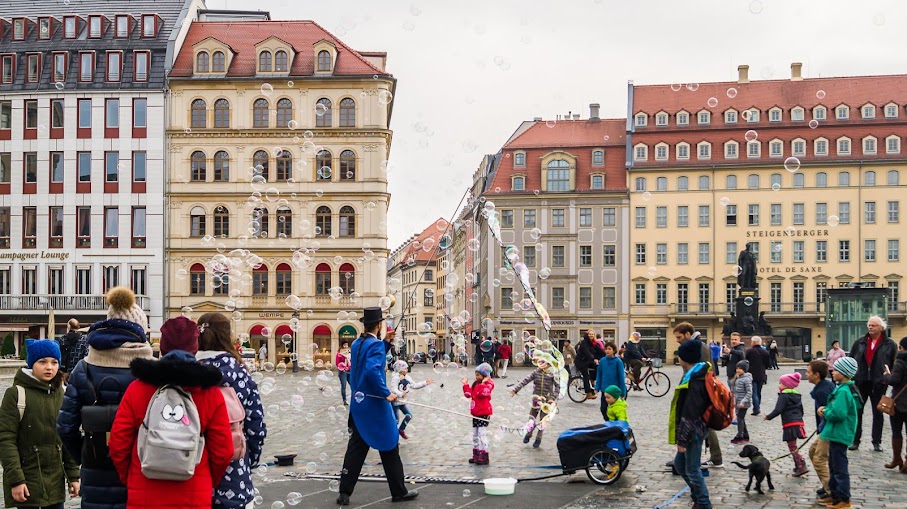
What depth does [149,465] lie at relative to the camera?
178 inches

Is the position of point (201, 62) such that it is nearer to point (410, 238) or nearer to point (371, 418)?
point (410, 238)

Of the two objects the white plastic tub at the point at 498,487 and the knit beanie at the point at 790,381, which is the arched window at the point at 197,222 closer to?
the knit beanie at the point at 790,381

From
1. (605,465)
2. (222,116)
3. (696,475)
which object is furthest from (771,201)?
(696,475)

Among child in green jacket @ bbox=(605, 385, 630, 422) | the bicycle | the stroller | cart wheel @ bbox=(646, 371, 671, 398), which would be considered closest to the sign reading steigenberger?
the bicycle

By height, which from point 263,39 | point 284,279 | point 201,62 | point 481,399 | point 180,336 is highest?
point 263,39

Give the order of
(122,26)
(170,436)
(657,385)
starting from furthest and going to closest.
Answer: (122,26)
(657,385)
(170,436)

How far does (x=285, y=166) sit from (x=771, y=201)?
2753cm

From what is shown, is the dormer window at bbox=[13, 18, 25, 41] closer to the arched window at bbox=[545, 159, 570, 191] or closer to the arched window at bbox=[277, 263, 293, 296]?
the arched window at bbox=[277, 263, 293, 296]

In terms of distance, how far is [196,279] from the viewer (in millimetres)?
46438

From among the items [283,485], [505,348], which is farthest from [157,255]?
[283,485]

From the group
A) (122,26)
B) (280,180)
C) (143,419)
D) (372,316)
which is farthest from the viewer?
(122,26)

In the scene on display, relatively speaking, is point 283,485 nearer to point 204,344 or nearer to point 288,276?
point 204,344

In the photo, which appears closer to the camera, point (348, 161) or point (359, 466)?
point (359, 466)

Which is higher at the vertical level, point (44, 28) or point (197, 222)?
point (44, 28)
